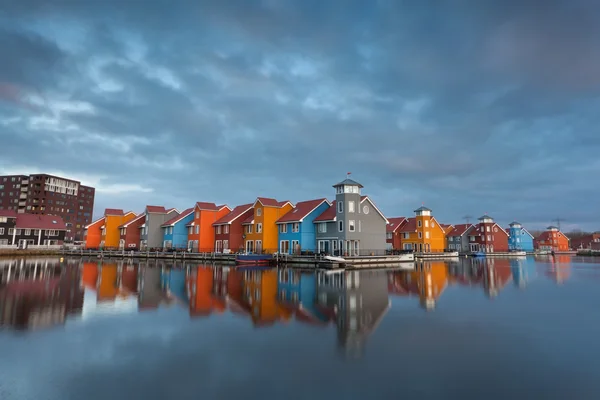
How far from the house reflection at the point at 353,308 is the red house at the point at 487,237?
6558 cm

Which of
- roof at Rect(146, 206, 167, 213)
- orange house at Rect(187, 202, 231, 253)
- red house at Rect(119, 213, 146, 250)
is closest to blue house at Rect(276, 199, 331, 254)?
orange house at Rect(187, 202, 231, 253)

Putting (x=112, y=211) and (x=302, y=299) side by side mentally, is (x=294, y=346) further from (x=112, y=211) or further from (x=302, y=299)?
(x=112, y=211)

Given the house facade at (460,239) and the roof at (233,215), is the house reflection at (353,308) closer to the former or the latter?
the roof at (233,215)

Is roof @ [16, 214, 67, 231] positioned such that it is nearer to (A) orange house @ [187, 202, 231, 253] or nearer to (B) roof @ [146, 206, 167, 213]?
(B) roof @ [146, 206, 167, 213]

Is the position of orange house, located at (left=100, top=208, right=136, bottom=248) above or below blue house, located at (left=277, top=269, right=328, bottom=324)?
above

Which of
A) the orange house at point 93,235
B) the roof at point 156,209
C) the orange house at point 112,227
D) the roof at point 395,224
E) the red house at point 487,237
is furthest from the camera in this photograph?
the red house at point 487,237

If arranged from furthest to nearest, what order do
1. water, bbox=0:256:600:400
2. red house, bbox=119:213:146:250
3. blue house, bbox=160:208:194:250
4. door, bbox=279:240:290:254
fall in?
red house, bbox=119:213:146:250 < blue house, bbox=160:208:194:250 < door, bbox=279:240:290:254 < water, bbox=0:256:600:400

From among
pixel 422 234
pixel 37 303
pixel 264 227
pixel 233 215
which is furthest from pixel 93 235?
pixel 422 234

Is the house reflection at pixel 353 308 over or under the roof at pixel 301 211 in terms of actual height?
under

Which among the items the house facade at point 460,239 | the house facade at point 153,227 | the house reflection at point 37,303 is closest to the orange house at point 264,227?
the house facade at point 153,227

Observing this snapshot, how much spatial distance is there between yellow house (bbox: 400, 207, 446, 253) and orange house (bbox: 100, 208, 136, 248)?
184ft

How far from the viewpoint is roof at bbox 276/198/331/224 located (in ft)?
155

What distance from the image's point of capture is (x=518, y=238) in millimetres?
92312

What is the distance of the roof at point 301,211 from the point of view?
155 ft
